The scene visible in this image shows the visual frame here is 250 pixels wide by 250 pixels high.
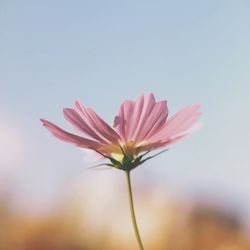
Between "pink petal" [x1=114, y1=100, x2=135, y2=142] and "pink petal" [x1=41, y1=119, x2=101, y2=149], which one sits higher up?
"pink petal" [x1=114, y1=100, x2=135, y2=142]

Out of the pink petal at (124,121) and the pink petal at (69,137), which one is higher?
the pink petal at (124,121)

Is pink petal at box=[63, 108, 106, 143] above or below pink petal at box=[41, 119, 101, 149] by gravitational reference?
above

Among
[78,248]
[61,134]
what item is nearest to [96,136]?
[61,134]

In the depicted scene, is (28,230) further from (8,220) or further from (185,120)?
(185,120)
